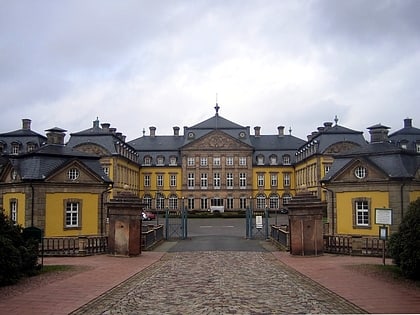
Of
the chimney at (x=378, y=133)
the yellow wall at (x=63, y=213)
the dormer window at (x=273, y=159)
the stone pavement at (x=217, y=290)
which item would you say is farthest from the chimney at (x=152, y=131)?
the stone pavement at (x=217, y=290)

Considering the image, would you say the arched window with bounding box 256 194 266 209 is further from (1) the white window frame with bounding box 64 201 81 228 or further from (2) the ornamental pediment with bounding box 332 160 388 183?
(1) the white window frame with bounding box 64 201 81 228

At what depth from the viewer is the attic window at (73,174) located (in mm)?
26531

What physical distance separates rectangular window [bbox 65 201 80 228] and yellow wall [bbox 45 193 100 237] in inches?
8.5

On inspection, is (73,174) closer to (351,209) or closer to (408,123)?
(351,209)

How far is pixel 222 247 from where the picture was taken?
2692 cm

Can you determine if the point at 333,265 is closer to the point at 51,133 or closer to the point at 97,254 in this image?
the point at 97,254

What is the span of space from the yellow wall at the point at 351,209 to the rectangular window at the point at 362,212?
0.80 ft

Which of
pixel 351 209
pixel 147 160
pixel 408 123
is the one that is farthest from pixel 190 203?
pixel 351 209

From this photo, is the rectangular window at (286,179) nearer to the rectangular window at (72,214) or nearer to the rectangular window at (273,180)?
the rectangular window at (273,180)

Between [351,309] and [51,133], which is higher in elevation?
[51,133]

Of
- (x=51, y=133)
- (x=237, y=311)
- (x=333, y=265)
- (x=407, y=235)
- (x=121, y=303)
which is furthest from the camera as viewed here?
(x=51, y=133)

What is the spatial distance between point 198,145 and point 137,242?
5368cm

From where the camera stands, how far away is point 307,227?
22.1 metres

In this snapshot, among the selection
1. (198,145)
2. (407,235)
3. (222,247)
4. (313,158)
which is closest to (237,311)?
(407,235)
